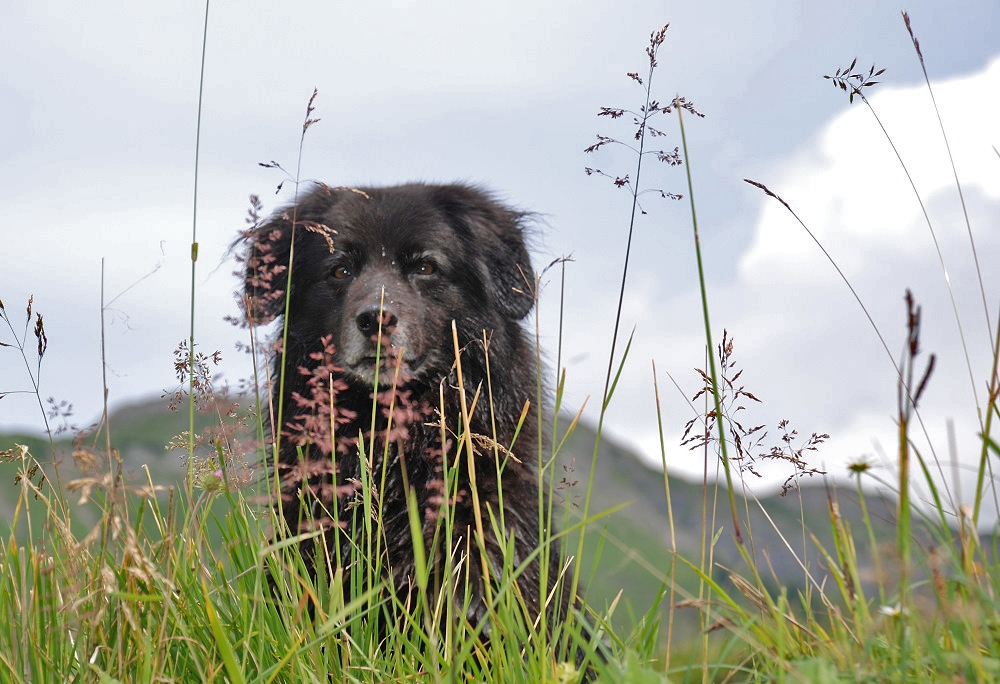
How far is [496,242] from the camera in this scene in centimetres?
415

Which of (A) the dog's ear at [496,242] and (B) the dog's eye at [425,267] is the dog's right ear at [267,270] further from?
(A) the dog's ear at [496,242]

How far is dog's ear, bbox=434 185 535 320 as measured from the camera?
3.98 m

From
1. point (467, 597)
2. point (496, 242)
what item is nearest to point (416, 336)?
point (496, 242)

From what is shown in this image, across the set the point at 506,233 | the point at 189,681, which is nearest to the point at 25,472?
the point at 189,681

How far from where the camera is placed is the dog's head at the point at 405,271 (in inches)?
140

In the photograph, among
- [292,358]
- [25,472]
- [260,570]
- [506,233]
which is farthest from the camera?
[506,233]

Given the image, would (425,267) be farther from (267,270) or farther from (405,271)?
(267,270)

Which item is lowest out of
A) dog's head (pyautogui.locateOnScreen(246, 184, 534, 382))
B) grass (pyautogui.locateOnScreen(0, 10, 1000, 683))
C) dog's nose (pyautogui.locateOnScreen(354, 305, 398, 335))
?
grass (pyautogui.locateOnScreen(0, 10, 1000, 683))

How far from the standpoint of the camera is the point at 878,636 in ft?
6.06

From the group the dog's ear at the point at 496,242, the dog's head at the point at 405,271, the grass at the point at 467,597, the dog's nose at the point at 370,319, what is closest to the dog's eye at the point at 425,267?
the dog's head at the point at 405,271

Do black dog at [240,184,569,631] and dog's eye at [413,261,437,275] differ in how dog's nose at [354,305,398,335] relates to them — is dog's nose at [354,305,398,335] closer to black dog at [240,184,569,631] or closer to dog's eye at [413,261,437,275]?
black dog at [240,184,569,631]

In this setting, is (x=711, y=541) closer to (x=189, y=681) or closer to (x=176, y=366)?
(x=189, y=681)

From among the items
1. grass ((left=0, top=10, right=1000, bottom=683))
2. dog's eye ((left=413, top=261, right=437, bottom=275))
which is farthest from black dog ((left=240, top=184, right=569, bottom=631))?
grass ((left=0, top=10, right=1000, bottom=683))

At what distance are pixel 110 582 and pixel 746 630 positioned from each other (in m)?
1.17
